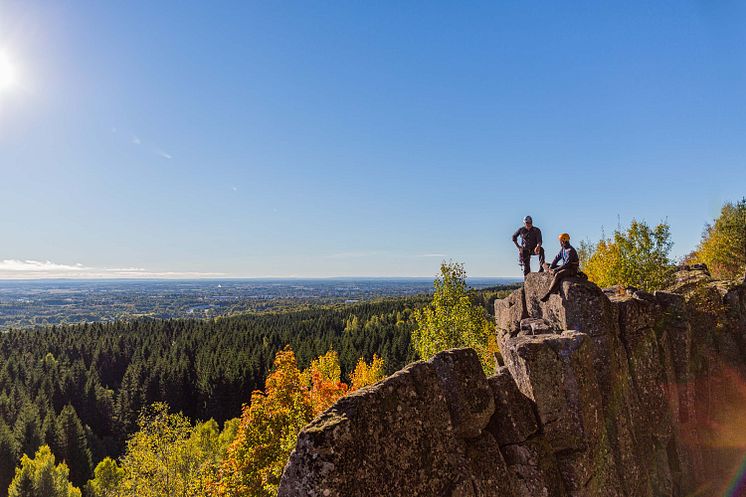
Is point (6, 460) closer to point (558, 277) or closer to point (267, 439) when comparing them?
point (267, 439)

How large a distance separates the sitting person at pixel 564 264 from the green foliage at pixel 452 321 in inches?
658

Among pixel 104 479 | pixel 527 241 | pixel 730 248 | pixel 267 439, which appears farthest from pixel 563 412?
pixel 104 479

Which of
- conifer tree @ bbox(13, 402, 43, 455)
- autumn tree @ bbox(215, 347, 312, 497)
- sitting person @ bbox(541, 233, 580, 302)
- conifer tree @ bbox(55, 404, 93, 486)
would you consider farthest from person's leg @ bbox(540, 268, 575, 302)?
conifer tree @ bbox(13, 402, 43, 455)

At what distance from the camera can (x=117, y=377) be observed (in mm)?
107250

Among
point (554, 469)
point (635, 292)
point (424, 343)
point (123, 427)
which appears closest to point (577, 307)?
point (635, 292)

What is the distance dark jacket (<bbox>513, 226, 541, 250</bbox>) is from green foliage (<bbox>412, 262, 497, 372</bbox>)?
1419cm

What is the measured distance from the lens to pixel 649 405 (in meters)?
16.5

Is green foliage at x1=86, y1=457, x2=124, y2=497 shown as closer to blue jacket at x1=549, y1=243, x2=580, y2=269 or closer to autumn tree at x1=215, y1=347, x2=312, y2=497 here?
autumn tree at x1=215, y1=347, x2=312, y2=497

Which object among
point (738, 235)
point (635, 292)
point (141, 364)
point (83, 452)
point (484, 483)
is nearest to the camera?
point (484, 483)

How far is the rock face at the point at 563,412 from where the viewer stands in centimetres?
834

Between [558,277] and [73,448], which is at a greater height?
[558,277]

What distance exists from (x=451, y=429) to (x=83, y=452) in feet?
249

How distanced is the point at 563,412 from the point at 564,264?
717 cm

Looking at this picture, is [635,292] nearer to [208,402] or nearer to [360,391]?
[360,391]
